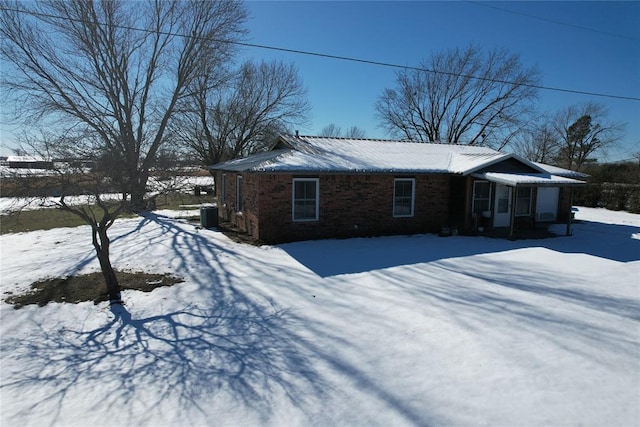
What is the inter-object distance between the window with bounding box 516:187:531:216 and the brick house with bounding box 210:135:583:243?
1.7 inches

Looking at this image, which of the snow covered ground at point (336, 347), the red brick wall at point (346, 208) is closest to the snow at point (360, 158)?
the red brick wall at point (346, 208)

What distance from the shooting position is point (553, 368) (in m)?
4.56

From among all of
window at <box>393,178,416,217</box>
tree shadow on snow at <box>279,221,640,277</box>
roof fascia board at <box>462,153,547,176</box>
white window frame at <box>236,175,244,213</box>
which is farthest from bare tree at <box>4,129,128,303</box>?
roof fascia board at <box>462,153,547,176</box>

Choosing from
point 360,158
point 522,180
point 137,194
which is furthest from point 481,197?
point 137,194

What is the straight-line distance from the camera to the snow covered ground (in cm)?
387

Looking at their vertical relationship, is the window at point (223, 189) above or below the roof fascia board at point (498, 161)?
below

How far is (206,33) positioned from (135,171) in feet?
60.5

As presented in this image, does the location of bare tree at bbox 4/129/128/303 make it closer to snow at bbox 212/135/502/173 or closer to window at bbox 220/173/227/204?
snow at bbox 212/135/502/173

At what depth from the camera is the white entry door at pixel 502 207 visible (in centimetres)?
1507

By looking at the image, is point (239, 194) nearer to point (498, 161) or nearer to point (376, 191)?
point (376, 191)

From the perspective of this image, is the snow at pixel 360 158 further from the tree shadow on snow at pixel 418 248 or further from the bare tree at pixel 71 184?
the bare tree at pixel 71 184

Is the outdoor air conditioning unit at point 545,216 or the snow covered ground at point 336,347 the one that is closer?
the snow covered ground at point 336,347

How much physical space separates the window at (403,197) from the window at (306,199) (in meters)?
3.10

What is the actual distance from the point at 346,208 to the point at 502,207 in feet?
23.1
